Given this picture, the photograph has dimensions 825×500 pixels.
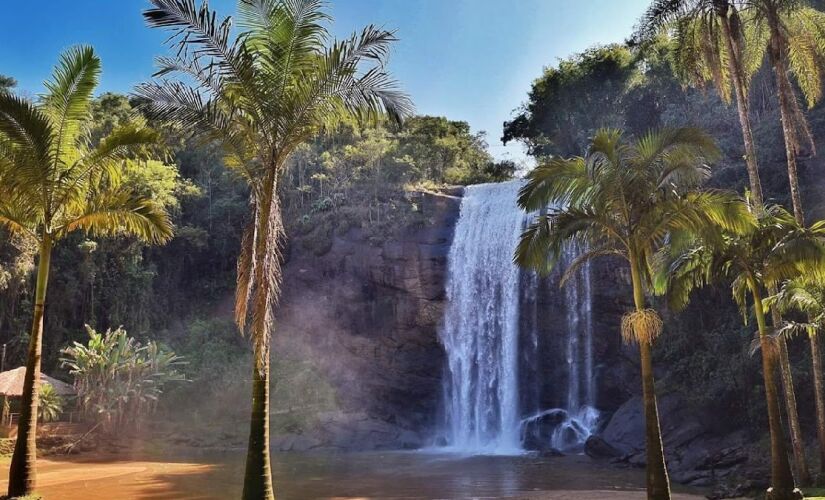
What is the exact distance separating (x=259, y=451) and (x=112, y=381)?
927 inches

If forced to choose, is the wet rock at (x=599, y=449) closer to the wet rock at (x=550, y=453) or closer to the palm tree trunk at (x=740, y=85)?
the wet rock at (x=550, y=453)

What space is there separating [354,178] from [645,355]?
32203 mm

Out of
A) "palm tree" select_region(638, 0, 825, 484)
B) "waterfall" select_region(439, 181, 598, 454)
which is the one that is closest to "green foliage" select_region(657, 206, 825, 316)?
"palm tree" select_region(638, 0, 825, 484)

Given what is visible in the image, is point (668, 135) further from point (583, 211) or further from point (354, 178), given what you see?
point (354, 178)

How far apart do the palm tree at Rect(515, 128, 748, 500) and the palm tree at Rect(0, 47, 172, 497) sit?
7996 millimetres

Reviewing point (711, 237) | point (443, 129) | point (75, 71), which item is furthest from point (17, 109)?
point (443, 129)

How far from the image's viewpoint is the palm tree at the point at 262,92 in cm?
1031

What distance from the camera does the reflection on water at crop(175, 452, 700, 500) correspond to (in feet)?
53.5

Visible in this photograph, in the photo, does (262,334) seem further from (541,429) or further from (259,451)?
(541,429)

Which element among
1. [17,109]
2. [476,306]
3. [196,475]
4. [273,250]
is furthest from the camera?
[476,306]

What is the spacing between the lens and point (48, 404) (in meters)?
27.7

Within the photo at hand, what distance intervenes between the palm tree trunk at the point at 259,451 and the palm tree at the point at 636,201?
587 centimetres

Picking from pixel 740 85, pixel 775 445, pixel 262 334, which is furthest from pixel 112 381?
pixel 740 85

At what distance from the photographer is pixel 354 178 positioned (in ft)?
139
